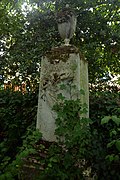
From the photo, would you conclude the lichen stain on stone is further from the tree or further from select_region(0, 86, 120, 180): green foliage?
the tree

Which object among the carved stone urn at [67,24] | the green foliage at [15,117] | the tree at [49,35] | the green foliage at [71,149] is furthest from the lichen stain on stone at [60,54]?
the tree at [49,35]

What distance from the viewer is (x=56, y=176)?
238cm

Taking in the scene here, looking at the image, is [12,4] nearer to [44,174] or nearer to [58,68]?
[58,68]

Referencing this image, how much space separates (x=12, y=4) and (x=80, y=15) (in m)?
2.21

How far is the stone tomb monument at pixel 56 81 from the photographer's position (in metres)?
3.28

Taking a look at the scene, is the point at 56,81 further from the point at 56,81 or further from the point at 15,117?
the point at 15,117

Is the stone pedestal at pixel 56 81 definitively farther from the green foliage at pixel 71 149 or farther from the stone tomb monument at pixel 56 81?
the green foliage at pixel 71 149

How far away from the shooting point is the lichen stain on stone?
3.52 m

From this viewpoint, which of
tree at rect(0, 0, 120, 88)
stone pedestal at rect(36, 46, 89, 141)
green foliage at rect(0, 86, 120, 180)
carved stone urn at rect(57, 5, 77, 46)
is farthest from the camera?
tree at rect(0, 0, 120, 88)

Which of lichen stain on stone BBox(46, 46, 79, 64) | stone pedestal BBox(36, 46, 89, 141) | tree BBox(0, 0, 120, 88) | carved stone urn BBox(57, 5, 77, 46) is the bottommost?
stone pedestal BBox(36, 46, 89, 141)

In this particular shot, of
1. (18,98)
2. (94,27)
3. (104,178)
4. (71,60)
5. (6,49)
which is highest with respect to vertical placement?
(94,27)

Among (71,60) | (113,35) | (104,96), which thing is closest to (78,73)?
(71,60)

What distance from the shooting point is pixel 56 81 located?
11.3 feet

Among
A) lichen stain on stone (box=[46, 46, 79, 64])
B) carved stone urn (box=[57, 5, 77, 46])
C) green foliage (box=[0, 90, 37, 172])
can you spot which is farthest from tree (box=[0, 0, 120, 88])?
lichen stain on stone (box=[46, 46, 79, 64])
